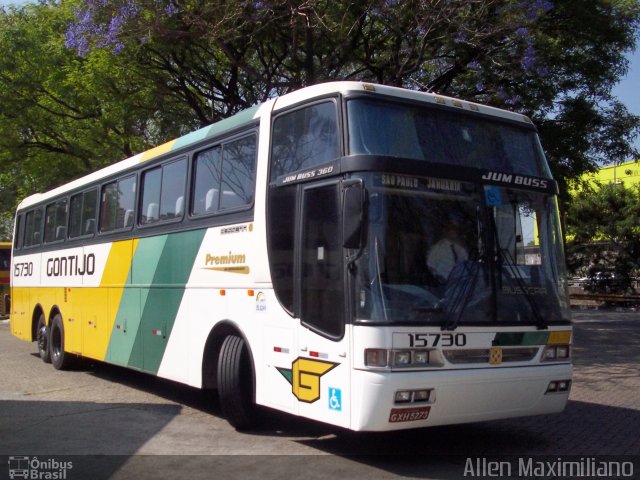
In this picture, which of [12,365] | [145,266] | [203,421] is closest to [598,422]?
[203,421]

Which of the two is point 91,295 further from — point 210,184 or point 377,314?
point 377,314

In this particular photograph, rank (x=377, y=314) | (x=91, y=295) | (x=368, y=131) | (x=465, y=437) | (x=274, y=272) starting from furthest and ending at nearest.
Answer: (x=91, y=295) < (x=465, y=437) < (x=274, y=272) < (x=368, y=131) < (x=377, y=314)

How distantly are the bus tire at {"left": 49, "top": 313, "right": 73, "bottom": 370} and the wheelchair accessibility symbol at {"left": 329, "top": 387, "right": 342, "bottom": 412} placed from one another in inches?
332

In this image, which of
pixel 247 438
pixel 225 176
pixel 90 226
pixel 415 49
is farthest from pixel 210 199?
pixel 415 49

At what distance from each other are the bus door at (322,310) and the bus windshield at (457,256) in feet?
1.12

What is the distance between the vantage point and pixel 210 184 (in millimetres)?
8805

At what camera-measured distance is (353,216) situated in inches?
243

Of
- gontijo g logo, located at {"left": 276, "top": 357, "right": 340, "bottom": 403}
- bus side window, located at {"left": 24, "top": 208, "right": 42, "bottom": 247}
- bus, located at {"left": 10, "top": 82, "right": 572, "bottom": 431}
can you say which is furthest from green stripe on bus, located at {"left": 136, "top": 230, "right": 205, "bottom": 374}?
bus side window, located at {"left": 24, "top": 208, "right": 42, "bottom": 247}

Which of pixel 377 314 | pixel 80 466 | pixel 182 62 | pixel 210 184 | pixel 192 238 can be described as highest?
pixel 182 62

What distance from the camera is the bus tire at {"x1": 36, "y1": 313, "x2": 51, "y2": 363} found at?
47.1 feet

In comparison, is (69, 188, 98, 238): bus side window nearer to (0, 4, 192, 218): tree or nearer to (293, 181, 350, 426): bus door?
(0, 4, 192, 218): tree

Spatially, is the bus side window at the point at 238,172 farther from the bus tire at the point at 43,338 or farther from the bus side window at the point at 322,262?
the bus tire at the point at 43,338

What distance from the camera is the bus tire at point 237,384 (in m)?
7.95

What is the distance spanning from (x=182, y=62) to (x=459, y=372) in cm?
1206
